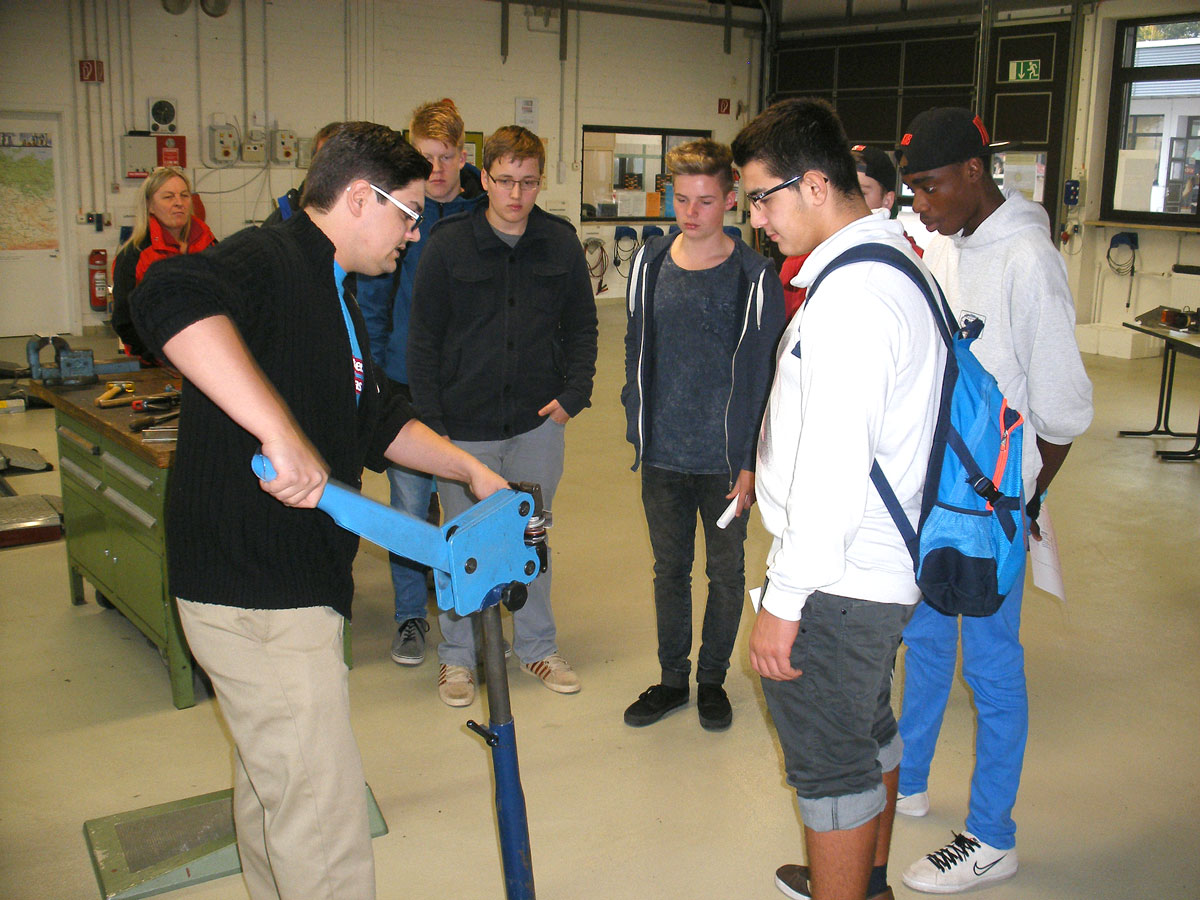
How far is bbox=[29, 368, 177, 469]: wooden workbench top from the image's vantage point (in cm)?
284

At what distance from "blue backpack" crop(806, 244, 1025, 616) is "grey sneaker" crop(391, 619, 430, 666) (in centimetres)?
204

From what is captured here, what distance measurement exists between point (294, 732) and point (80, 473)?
2.28m

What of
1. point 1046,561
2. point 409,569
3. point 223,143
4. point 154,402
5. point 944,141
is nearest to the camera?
point 944,141

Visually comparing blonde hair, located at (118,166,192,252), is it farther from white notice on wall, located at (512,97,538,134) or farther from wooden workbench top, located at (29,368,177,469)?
white notice on wall, located at (512,97,538,134)

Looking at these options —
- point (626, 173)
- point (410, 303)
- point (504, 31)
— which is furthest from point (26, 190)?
point (410, 303)

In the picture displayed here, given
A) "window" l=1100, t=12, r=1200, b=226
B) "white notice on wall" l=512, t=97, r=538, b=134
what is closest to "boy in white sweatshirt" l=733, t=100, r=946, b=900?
"window" l=1100, t=12, r=1200, b=226

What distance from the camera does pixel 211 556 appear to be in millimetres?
1601

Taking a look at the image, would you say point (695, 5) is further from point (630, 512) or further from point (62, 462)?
point (62, 462)

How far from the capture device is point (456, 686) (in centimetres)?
311

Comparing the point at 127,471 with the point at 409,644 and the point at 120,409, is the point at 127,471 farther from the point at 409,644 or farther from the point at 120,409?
the point at 409,644

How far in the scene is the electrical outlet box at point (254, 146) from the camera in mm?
9688

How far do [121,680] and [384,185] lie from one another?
224 cm

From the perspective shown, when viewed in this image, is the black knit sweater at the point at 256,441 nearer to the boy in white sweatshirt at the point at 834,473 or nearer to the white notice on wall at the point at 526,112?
the boy in white sweatshirt at the point at 834,473

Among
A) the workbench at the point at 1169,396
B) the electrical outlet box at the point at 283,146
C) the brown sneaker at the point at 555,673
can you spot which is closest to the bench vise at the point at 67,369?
the brown sneaker at the point at 555,673
